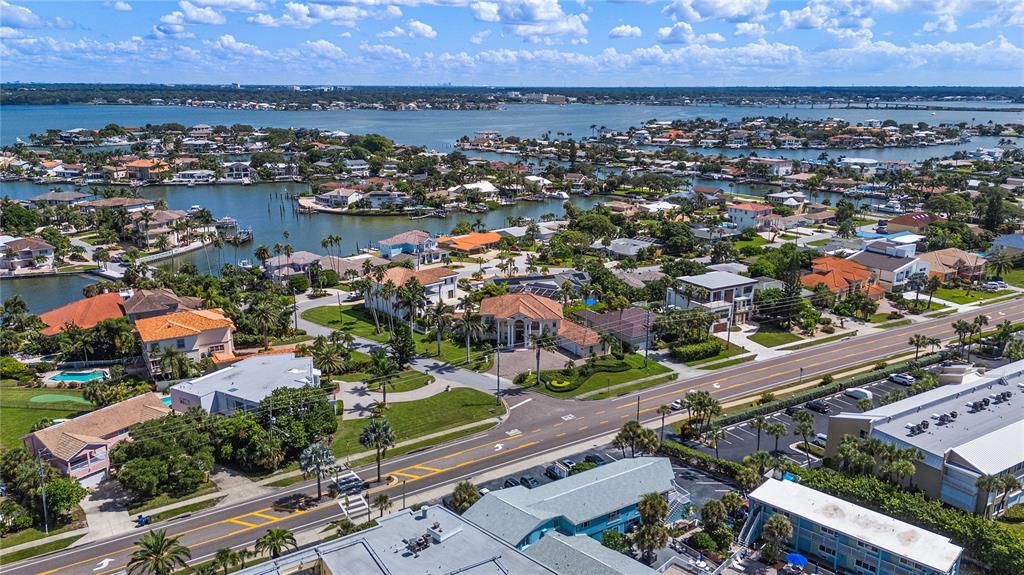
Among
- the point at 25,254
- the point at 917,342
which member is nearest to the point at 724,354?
the point at 917,342

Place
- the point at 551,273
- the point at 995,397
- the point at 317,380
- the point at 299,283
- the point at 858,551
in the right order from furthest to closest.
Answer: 1. the point at 551,273
2. the point at 299,283
3. the point at 317,380
4. the point at 995,397
5. the point at 858,551

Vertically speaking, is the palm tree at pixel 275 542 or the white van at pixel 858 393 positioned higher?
the palm tree at pixel 275 542

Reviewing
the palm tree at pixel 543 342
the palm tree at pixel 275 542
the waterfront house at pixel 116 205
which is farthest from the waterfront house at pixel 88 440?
the waterfront house at pixel 116 205

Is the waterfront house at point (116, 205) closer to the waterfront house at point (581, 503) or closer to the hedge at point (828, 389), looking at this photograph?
the waterfront house at point (581, 503)

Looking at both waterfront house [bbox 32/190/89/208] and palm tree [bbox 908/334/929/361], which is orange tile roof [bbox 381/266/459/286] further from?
waterfront house [bbox 32/190/89/208]

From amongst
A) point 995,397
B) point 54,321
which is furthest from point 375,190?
point 995,397

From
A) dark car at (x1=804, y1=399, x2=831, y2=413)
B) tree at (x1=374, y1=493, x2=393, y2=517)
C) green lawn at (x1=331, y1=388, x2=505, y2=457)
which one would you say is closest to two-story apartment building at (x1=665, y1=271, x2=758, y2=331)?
dark car at (x1=804, y1=399, x2=831, y2=413)

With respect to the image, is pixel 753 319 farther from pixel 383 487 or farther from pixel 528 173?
pixel 528 173

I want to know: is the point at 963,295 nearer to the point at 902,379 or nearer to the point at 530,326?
the point at 902,379
